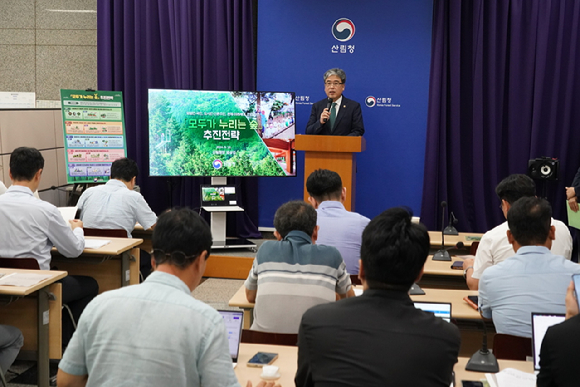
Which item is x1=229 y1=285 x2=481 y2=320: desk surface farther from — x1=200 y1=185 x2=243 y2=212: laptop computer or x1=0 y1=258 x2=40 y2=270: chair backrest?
x1=200 y1=185 x2=243 y2=212: laptop computer

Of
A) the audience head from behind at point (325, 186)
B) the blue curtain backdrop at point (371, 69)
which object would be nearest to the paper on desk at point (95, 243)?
the audience head from behind at point (325, 186)

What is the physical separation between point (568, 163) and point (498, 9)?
1884 mm

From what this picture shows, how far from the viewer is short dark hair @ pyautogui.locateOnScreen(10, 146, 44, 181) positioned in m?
3.93

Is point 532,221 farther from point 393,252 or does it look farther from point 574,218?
point 574,218

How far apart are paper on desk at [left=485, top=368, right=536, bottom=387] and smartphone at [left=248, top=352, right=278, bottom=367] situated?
0.81m

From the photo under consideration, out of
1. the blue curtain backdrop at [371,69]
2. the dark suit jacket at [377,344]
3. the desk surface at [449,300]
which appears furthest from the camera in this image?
the blue curtain backdrop at [371,69]

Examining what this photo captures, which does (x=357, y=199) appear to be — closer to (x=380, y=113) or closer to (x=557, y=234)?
(x=380, y=113)

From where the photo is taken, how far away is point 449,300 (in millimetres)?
3348

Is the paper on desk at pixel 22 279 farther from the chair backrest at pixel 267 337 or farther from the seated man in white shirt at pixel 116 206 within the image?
the seated man in white shirt at pixel 116 206

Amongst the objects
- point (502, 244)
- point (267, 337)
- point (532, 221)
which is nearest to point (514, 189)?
point (502, 244)

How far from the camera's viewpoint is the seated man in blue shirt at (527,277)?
103 inches

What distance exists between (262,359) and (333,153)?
12.0 feet

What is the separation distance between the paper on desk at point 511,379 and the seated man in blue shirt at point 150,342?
41.6 inches

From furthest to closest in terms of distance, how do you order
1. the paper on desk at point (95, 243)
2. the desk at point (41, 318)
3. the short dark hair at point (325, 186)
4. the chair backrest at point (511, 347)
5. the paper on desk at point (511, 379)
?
the paper on desk at point (95, 243)
the short dark hair at point (325, 186)
the desk at point (41, 318)
the chair backrest at point (511, 347)
the paper on desk at point (511, 379)
